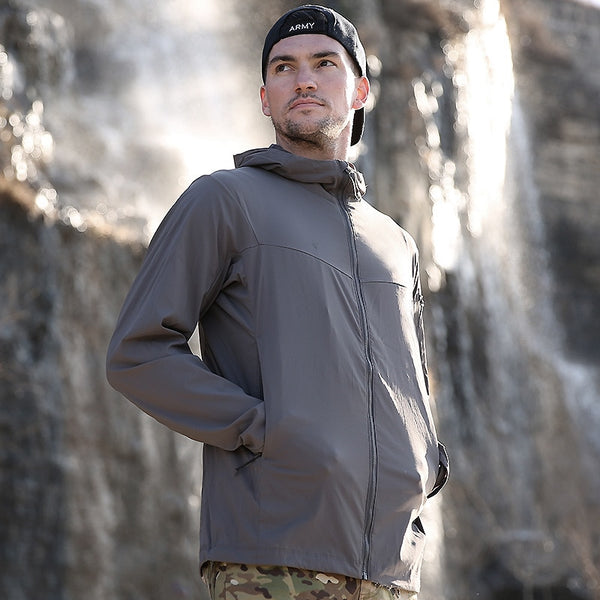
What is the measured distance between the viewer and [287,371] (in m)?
2.42

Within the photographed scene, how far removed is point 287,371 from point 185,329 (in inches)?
9.8

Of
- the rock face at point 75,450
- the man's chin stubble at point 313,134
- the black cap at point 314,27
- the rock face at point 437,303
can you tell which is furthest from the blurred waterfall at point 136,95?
the man's chin stubble at point 313,134

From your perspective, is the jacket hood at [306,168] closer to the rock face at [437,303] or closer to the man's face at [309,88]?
the man's face at [309,88]

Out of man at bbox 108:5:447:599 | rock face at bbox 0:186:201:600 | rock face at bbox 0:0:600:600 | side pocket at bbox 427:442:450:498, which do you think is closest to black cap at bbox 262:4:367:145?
man at bbox 108:5:447:599

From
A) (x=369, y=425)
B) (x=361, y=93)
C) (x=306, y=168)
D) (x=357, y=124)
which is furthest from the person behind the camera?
(x=357, y=124)

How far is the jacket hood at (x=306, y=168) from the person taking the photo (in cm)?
271

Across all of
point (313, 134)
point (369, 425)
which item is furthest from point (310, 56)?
point (369, 425)

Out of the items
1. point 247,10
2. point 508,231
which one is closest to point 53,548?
point 247,10

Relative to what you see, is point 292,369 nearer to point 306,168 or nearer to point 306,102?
point 306,168

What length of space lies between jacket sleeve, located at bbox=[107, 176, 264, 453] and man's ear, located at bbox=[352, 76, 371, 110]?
0.57 metres

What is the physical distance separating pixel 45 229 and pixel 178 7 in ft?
24.5

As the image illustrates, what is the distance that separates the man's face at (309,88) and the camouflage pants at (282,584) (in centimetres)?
100

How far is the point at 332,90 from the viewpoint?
281cm

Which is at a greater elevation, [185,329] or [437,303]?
[437,303]
